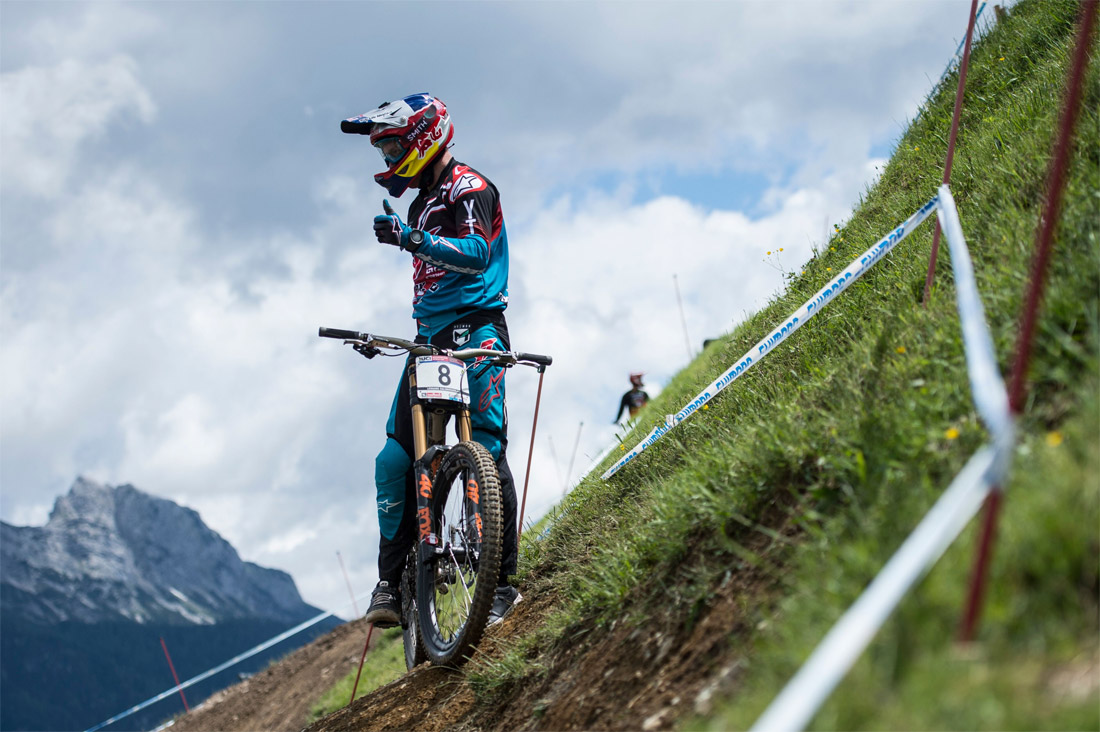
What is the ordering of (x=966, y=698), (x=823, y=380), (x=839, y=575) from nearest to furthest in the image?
1. (x=966, y=698)
2. (x=839, y=575)
3. (x=823, y=380)

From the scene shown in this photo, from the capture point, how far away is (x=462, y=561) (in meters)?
4.66

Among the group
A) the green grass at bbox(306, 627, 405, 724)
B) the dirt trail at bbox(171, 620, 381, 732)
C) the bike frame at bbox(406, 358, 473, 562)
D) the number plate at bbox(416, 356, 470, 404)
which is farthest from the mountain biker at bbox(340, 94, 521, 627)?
the dirt trail at bbox(171, 620, 381, 732)

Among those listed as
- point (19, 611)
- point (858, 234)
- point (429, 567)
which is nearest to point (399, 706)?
point (429, 567)

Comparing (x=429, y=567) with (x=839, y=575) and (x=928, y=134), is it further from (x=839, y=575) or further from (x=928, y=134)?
(x=928, y=134)

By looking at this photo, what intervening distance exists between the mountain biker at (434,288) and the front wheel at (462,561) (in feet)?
1.32

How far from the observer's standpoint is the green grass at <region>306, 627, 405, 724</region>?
11453 mm

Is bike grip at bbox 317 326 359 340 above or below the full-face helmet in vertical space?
below

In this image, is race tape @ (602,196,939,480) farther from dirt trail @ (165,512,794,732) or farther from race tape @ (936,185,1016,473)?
dirt trail @ (165,512,794,732)

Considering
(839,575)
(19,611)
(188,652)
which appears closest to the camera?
(839,575)

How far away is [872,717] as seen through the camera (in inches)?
64.6

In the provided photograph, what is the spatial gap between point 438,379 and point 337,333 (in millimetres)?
595

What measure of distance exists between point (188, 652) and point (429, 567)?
21737 cm

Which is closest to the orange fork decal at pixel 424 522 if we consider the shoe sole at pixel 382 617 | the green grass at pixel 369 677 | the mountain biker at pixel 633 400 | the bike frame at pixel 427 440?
the bike frame at pixel 427 440

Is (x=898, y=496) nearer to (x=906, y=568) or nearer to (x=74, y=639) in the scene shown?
(x=906, y=568)
